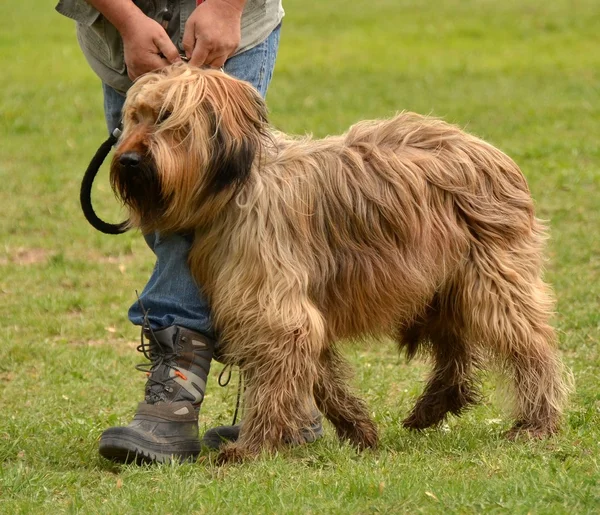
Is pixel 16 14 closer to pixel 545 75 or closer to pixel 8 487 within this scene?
pixel 545 75

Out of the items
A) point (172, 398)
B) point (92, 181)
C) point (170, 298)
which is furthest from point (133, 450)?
point (92, 181)

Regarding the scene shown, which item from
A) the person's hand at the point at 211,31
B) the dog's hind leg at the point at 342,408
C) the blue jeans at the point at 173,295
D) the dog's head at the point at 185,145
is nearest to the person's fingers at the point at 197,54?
the person's hand at the point at 211,31

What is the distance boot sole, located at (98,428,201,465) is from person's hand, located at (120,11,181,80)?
1.49 meters

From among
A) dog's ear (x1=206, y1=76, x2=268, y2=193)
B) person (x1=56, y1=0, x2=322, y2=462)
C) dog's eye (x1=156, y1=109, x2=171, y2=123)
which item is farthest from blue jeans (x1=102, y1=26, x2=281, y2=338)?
dog's eye (x1=156, y1=109, x2=171, y2=123)

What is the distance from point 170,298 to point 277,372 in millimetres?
575

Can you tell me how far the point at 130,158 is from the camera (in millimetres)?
4242

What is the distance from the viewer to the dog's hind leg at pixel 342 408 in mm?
4988

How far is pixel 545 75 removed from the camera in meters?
16.7

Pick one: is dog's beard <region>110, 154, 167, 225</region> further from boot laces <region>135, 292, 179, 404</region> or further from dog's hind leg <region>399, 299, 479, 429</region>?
dog's hind leg <region>399, 299, 479, 429</region>

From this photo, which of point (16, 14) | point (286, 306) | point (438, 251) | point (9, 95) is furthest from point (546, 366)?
point (16, 14)

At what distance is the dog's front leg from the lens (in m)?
4.42

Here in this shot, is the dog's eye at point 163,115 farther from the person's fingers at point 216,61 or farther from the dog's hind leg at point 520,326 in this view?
the dog's hind leg at point 520,326

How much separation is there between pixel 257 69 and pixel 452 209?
1.08m

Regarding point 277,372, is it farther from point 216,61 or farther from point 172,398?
point 216,61
